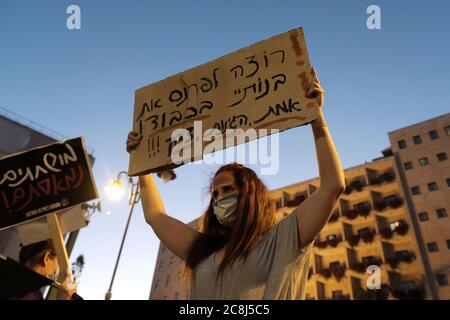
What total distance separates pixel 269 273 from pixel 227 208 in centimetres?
63

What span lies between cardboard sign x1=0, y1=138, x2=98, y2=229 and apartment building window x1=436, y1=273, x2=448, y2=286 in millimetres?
34511

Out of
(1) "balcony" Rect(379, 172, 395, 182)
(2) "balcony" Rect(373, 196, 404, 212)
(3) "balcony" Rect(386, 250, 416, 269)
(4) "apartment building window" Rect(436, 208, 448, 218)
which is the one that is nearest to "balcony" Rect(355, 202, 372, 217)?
(2) "balcony" Rect(373, 196, 404, 212)

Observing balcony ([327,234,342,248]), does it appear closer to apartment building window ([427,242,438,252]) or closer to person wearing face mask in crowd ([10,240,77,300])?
apartment building window ([427,242,438,252])

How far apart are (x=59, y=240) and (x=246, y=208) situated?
1.86m

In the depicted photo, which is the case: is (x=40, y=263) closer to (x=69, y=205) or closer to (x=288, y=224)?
(x=69, y=205)

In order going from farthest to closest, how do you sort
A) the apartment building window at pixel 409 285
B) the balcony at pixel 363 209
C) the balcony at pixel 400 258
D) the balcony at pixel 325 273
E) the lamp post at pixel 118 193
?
the balcony at pixel 363 209 → the balcony at pixel 325 273 → the balcony at pixel 400 258 → the apartment building window at pixel 409 285 → the lamp post at pixel 118 193

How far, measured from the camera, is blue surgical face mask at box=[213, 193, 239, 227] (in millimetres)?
Answer: 2338

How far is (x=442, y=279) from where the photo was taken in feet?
97.6

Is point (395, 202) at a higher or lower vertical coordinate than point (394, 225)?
higher

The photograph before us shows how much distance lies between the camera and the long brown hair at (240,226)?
2023mm

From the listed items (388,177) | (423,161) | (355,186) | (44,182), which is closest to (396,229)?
(388,177)

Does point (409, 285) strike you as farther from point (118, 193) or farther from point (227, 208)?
point (227, 208)

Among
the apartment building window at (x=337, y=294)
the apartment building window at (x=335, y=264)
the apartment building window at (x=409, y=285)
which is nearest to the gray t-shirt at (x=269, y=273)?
the apartment building window at (x=409, y=285)

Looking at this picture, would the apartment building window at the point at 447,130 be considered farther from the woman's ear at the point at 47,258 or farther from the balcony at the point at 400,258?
the woman's ear at the point at 47,258
